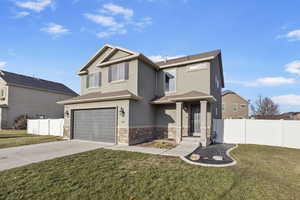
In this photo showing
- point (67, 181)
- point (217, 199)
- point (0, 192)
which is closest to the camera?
point (217, 199)

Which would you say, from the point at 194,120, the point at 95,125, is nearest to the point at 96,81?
the point at 95,125

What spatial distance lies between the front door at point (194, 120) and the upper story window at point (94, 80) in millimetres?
8268

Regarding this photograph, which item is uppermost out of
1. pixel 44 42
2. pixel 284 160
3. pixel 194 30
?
pixel 194 30

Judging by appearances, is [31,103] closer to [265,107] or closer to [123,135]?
[123,135]

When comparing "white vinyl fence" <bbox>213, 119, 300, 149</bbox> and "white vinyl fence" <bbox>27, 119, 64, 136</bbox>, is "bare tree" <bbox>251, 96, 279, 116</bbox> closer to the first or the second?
"white vinyl fence" <bbox>213, 119, 300, 149</bbox>

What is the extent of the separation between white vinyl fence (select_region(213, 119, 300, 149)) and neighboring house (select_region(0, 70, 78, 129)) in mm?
24771

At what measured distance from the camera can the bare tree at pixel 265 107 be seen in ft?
123

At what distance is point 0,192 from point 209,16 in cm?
1338

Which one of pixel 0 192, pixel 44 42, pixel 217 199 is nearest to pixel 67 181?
pixel 0 192

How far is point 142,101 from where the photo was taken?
1160 cm

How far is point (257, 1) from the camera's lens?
9578 mm

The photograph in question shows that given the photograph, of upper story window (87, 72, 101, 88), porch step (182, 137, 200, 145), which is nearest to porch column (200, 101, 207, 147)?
porch step (182, 137, 200, 145)

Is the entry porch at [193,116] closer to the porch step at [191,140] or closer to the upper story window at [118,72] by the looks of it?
the porch step at [191,140]

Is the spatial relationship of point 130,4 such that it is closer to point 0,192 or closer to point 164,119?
point 164,119
